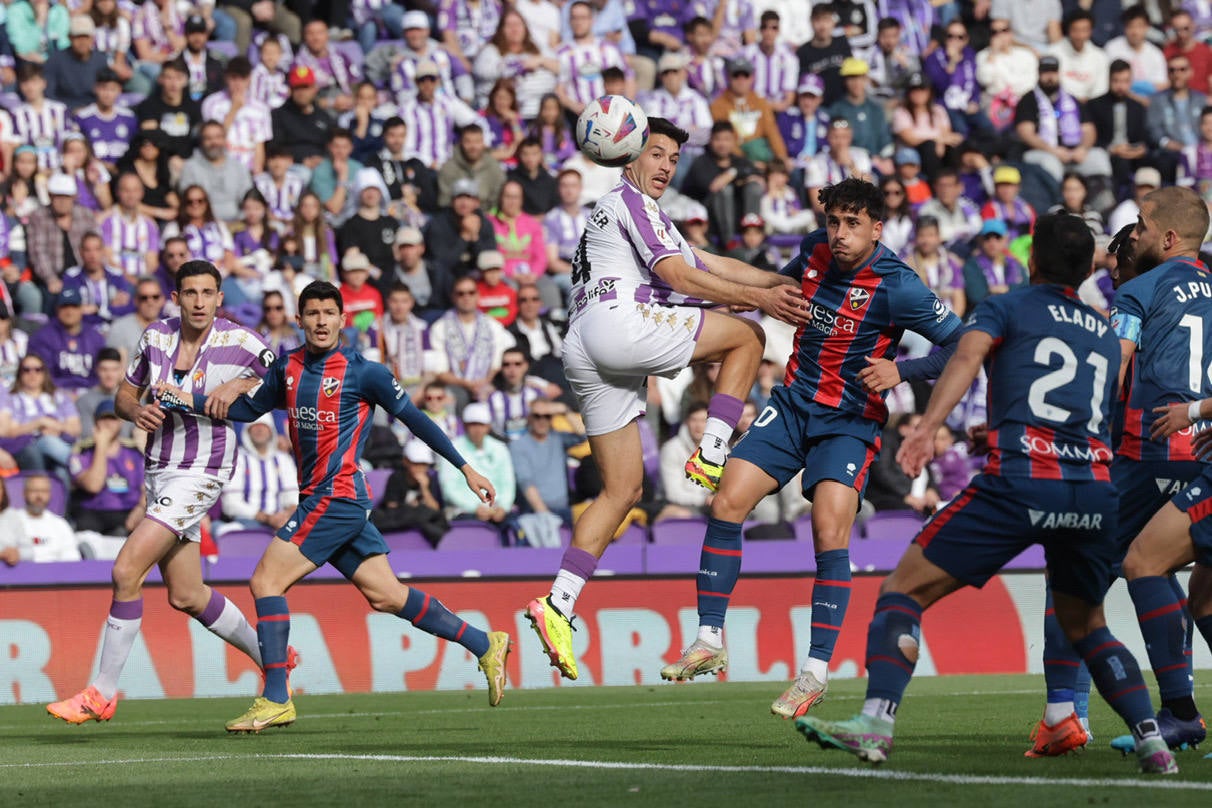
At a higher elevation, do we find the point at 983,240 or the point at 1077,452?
the point at 983,240

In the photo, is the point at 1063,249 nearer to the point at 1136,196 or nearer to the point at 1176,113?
the point at 1136,196

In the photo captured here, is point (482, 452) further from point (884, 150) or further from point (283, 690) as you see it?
point (884, 150)

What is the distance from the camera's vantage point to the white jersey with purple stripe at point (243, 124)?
20500mm

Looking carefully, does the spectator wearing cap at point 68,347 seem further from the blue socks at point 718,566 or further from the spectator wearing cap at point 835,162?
the blue socks at point 718,566

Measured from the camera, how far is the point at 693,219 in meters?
19.8

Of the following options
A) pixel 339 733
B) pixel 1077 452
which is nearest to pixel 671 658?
pixel 339 733

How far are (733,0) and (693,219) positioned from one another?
18.6ft

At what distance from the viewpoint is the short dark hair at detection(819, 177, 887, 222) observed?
9047mm

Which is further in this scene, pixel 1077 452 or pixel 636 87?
pixel 636 87

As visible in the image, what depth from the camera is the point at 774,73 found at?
23.4 metres

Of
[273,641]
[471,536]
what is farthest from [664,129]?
[471,536]

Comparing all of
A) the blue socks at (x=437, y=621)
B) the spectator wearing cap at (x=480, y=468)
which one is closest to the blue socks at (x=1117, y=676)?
the blue socks at (x=437, y=621)

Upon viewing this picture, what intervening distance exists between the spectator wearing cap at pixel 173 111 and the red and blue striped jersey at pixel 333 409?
10.0 meters

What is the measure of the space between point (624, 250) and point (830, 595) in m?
2.04
